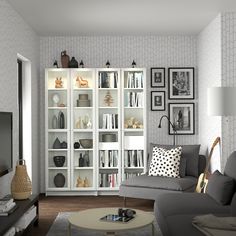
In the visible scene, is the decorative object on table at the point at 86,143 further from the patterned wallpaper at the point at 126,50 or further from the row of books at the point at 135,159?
the patterned wallpaper at the point at 126,50

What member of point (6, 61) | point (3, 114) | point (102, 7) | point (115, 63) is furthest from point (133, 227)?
point (115, 63)

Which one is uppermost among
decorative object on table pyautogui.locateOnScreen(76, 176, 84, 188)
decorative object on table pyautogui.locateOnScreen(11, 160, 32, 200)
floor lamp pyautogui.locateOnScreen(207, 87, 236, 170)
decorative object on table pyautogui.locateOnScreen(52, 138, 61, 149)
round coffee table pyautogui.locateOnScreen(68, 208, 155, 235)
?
floor lamp pyautogui.locateOnScreen(207, 87, 236, 170)

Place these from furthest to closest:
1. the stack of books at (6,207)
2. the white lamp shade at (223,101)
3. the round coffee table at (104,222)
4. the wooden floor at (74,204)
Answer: the wooden floor at (74,204), the white lamp shade at (223,101), the stack of books at (6,207), the round coffee table at (104,222)

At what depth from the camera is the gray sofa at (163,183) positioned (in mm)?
5656

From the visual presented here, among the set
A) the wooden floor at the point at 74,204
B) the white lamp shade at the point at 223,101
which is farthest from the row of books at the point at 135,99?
the white lamp shade at the point at 223,101

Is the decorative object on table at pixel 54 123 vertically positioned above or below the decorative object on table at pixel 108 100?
below

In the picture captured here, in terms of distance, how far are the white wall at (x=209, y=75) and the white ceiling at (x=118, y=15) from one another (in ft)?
0.60

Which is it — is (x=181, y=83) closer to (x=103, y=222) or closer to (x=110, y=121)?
(x=110, y=121)

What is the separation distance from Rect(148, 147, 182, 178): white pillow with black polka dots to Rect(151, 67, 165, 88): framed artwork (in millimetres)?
1374

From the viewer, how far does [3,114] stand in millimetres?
4527

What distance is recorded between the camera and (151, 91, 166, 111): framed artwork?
7184mm

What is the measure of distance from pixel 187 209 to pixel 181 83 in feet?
11.5

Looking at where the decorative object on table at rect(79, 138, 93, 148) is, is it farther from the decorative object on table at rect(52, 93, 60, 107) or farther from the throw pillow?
the throw pillow

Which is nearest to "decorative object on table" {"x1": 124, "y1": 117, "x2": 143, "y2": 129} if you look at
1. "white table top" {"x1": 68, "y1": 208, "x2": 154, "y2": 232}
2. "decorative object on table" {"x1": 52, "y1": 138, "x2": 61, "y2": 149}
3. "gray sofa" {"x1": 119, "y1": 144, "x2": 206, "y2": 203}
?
"gray sofa" {"x1": 119, "y1": 144, "x2": 206, "y2": 203}
